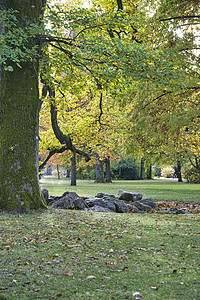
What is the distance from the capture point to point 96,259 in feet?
14.5

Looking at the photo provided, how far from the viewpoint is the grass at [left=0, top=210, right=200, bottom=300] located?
330 cm

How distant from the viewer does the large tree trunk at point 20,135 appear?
305 inches

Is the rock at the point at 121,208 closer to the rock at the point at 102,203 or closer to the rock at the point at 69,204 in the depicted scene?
the rock at the point at 102,203

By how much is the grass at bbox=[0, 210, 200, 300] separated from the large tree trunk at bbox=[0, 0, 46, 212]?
736mm

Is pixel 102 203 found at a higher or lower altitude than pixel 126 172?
lower

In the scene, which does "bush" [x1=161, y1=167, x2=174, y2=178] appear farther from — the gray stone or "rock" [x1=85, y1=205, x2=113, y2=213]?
the gray stone

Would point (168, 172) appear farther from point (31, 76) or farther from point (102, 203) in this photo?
point (31, 76)

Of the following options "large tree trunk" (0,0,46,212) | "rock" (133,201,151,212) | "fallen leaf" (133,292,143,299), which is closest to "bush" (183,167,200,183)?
"rock" (133,201,151,212)

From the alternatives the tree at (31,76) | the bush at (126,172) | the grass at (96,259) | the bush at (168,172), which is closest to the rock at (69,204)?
the tree at (31,76)

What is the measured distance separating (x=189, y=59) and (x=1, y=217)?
906 centimetres

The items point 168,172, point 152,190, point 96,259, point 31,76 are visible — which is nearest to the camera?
point 96,259

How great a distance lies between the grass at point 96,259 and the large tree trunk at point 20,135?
2.42ft

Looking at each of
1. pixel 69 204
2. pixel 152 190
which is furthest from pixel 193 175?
pixel 69 204

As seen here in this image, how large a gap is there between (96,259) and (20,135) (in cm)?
477
